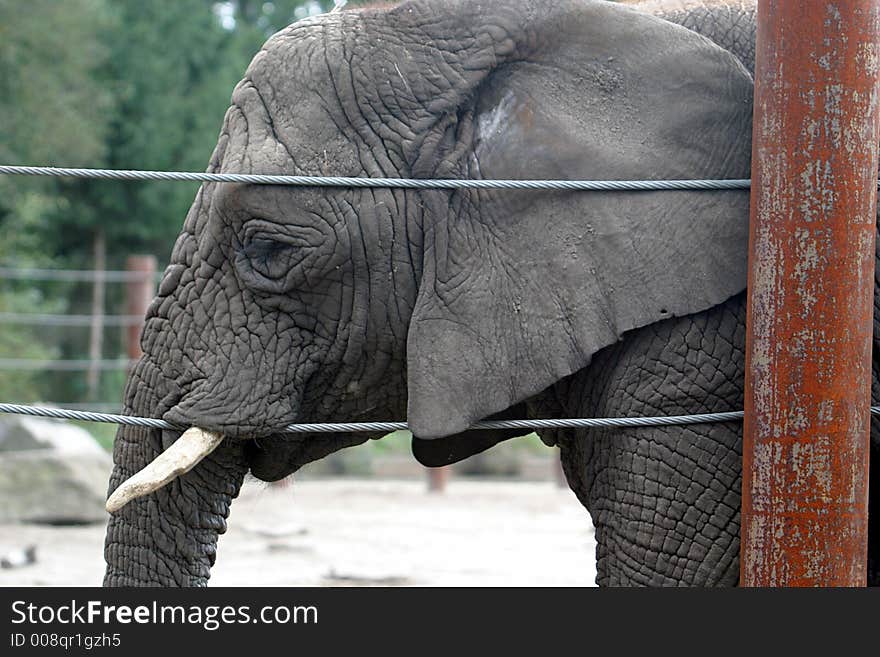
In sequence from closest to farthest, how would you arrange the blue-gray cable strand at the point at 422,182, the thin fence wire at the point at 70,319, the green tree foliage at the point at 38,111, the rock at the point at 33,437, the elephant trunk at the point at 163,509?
the blue-gray cable strand at the point at 422,182 < the elephant trunk at the point at 163,509 < the rock at the point at 33,437 < the thin fence wire at the point at 70,319 < the green tree foliage at the point at 38,111

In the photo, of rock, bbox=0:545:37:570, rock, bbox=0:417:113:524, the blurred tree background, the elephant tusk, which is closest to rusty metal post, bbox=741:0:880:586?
the elephant tusk

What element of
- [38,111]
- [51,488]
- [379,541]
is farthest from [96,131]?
[379,541]

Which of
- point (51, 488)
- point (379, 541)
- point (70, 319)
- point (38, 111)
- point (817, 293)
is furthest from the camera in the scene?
point (38, 111)

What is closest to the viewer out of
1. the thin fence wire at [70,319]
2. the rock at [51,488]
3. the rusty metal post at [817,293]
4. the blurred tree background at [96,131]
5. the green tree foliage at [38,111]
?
the rusty metal post at [817,293]

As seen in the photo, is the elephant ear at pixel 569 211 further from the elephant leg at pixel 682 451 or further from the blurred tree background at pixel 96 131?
the blurred tree background at pixel 96 131

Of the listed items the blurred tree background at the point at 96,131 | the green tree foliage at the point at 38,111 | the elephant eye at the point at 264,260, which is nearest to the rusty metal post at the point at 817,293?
the elephant eye at the point at 264,260

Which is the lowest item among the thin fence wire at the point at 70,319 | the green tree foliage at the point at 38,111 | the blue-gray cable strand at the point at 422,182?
the blue-gray cable strand at the point at 422,182

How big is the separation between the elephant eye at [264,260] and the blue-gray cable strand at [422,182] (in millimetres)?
144

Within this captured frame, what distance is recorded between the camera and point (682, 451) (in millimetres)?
2098

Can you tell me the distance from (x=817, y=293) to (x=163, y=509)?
1275 mm

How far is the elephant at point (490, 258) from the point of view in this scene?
2.10 meters

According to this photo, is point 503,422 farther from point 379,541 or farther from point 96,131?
point 96,131

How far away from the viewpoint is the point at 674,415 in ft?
Answer: 6.91

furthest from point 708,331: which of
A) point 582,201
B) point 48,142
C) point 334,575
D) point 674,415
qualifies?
point 48,142
